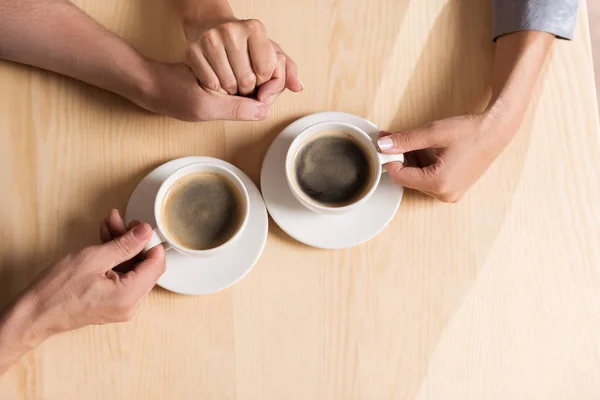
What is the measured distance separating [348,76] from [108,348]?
60 cm

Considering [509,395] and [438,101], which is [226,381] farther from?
[438,101]

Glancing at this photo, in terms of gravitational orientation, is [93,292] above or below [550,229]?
below

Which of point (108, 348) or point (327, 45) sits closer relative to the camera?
point (108, 348)

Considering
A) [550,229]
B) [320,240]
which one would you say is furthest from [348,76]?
[550,229]

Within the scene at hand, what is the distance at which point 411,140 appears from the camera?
84 centimetres

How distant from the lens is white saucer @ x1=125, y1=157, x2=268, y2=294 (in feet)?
2.60

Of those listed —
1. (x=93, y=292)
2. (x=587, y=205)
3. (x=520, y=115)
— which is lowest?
(x=93, y=292)

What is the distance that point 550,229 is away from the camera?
887 mm

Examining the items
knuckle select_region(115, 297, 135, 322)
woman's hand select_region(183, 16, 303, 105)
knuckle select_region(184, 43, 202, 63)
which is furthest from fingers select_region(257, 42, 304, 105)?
knuckle select_region(115, 297, 135, 322)

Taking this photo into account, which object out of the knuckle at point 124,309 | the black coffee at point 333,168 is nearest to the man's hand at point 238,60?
the black coffee at point 333,168

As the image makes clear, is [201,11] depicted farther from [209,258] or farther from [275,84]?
[209,258]

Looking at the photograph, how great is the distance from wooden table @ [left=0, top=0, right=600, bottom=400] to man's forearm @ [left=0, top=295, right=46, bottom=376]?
31 millimetres

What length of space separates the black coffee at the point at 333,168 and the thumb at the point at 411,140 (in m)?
0.05

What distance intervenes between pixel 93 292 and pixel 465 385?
590 mm
